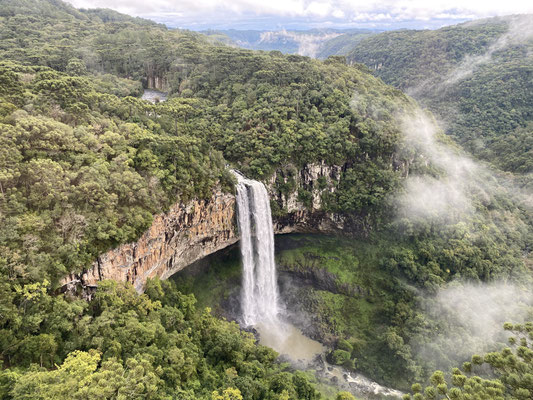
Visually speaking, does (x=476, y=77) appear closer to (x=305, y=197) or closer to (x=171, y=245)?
(x=305, y=197)

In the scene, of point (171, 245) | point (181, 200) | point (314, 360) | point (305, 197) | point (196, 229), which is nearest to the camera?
point (181, 200)

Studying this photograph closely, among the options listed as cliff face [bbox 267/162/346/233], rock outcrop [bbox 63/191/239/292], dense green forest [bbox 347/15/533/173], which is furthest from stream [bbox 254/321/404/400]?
dense green forest [bbox 347/15/533/173]

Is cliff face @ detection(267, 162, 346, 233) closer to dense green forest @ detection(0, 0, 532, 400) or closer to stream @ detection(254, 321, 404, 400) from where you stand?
dense green forest @ detection(0, 0, 532, 400)

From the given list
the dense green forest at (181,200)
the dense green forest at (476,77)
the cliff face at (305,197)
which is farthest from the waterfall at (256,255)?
the dense green forest at (476,77)

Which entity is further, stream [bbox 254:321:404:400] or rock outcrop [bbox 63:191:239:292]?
stream [bbox 254:321:404:400]

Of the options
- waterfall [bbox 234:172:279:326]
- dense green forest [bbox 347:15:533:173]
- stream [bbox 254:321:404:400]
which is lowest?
stream [bbox 254:321:404:400]

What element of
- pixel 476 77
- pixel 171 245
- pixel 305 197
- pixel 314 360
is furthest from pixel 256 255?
pixel 476 77
